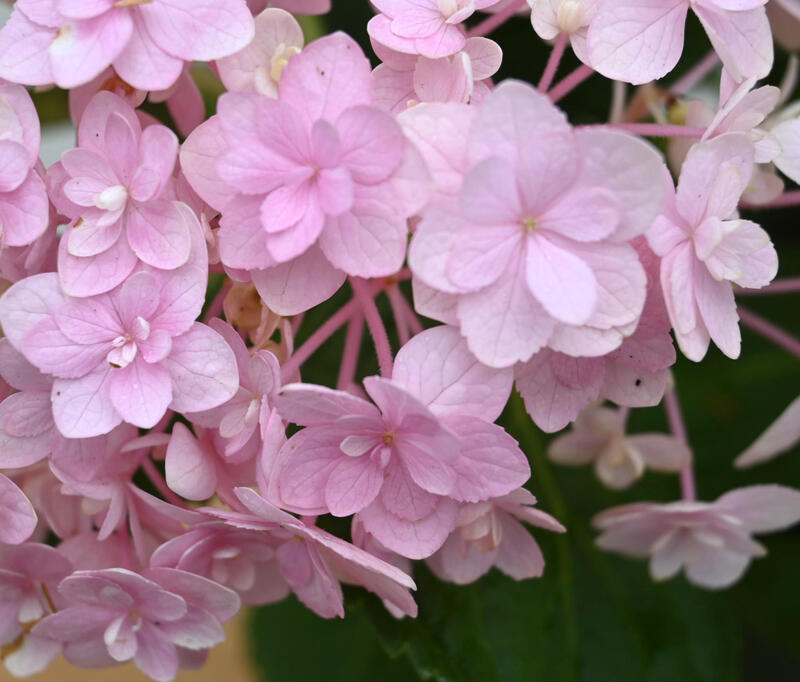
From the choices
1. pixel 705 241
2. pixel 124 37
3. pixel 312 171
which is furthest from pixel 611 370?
pixel 124 37

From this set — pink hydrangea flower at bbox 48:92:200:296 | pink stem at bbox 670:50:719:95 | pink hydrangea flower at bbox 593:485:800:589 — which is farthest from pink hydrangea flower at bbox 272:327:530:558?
pink stem at bbox 670:50:719:95

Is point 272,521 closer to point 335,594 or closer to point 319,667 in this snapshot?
point 335,594

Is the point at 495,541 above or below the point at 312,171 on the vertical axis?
below

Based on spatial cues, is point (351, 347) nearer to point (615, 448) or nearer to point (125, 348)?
point (125, 348)

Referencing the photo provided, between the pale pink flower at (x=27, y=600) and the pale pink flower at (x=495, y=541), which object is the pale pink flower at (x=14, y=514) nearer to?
the pale pink flower at (x=27, y=600)

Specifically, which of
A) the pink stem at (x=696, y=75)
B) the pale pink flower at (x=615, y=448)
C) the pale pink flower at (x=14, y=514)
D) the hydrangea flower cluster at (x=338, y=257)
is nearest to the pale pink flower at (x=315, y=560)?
the hydrangea flower cluster at (x=338, y=257)
